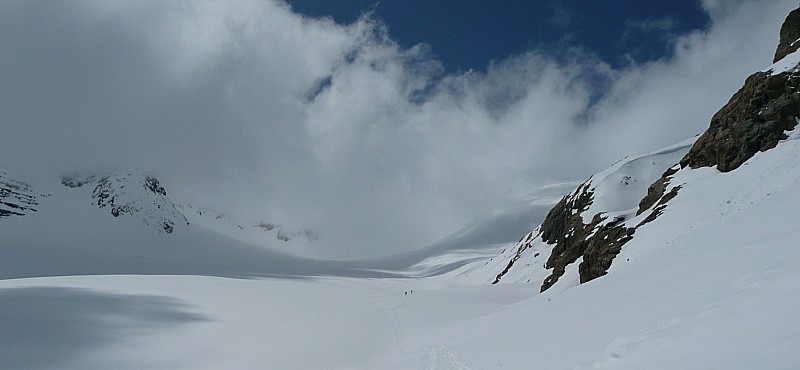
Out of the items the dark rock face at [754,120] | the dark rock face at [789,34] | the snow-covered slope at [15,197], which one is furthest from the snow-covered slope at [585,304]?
the snow-covered slope at [15,197]

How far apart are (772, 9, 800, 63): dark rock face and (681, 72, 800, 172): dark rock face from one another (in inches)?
214

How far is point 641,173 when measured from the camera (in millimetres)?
55344

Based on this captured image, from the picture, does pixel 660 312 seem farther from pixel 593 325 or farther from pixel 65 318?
pixel 65 318

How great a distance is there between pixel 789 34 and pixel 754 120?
12.5 meters

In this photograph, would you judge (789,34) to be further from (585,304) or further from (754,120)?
(585,304)

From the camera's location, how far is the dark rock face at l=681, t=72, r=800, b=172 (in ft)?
87.6

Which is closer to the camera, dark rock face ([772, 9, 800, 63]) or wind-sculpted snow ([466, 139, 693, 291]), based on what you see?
dark rock face ([772, 9, 800, 63])

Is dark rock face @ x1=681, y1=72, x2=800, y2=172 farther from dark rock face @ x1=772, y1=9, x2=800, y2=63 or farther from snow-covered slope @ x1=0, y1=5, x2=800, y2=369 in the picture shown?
dark rock face @ x1=772, y1=9, x2=800, y2=63

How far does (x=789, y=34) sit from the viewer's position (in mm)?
34250

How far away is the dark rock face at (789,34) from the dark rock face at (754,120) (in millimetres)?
5437

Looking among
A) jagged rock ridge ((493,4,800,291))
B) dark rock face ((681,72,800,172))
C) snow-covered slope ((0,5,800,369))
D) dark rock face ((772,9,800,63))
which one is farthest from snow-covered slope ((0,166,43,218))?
dark rock face ((772,9,800,63))

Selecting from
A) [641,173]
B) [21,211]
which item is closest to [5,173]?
[21,211]

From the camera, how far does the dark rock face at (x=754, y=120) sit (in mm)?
26703

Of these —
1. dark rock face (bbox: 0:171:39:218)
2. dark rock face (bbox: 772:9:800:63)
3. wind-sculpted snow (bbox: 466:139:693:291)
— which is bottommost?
wind-sculpted snow (bbox: 466:139:693:291)
